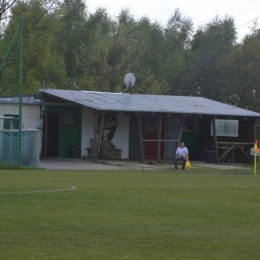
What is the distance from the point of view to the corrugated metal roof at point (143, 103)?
30.6 meters

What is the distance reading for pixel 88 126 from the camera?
33.4 metres

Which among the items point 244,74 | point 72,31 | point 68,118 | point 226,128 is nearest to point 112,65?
point 72,31

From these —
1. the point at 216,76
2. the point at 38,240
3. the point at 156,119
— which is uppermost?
the point at 216,76

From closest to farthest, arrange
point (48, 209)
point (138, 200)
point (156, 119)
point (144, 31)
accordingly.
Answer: point (48, 209) < point (138, 200) < point (156, 119) < point (144, 31)

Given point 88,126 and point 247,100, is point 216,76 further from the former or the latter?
point 88,126

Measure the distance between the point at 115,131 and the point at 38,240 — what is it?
26336 millimetres

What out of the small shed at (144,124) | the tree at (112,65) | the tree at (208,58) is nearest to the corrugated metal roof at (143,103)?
the small shed at (144,124)

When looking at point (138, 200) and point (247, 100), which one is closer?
point (138, 200)

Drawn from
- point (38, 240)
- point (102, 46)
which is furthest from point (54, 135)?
point (38, 240)

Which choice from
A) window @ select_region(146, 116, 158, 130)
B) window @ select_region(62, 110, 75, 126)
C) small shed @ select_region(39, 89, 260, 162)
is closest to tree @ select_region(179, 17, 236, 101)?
small shed @ select_region(39, 89, 260, 162)

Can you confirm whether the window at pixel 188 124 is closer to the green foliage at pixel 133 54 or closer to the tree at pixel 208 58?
the green foliage at pixel 133 54

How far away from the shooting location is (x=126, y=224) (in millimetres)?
9383

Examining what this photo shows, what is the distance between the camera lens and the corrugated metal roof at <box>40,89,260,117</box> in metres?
30.6

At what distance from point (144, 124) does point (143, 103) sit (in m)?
2.21
